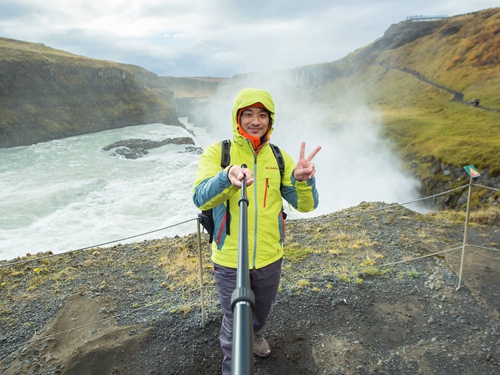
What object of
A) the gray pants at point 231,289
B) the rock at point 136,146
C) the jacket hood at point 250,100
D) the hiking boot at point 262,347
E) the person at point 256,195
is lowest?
the rock at point 136,146

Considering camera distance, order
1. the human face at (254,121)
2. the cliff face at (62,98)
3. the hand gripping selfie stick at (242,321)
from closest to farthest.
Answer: the hand gripping selfie stick at (242,321), the human face at (254,121), the cliff face at (62,98)

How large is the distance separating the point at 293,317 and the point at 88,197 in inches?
1062

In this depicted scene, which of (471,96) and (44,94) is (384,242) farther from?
(44,94)

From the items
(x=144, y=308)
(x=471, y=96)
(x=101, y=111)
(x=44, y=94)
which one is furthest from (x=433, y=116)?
(x=44, y=94)

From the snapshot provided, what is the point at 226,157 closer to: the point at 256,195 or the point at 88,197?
the point at 256,195

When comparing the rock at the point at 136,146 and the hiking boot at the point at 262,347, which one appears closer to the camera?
the hiking boot at the point at 262,347

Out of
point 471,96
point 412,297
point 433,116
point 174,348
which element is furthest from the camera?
point 471,96

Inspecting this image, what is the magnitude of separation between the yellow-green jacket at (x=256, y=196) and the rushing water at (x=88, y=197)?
16.5m

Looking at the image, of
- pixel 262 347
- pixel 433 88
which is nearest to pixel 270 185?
pixel 262 347

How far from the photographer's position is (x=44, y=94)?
218 ft

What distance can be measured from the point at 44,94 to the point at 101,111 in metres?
11.4

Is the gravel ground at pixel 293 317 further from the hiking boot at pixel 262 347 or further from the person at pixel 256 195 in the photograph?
the person at pixel 256 195

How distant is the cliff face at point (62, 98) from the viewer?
5950 centimetres

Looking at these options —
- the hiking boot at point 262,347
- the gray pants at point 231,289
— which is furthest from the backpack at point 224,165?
the hiking boot at point 262,347
